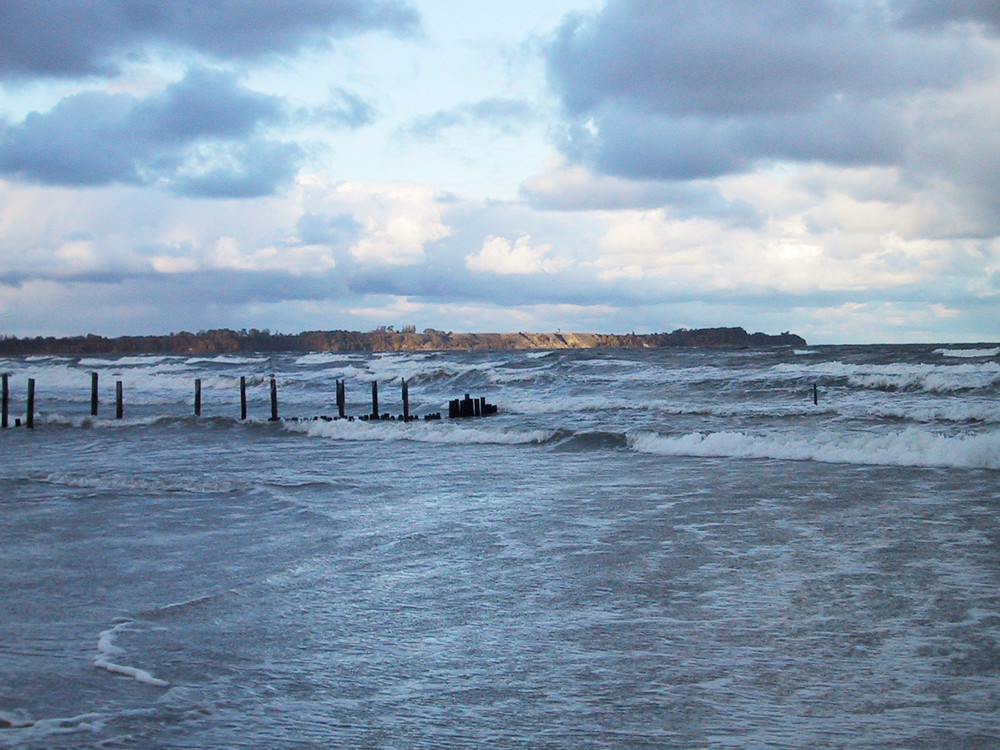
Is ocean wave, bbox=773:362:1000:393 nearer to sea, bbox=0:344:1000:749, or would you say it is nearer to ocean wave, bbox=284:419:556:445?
sea, bbox=0:344:1000:749

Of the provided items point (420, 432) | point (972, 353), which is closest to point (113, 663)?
point (420, 432)

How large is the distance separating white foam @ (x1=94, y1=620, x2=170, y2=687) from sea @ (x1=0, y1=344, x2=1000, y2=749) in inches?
1.0

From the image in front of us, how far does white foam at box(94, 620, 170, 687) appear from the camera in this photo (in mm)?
5172

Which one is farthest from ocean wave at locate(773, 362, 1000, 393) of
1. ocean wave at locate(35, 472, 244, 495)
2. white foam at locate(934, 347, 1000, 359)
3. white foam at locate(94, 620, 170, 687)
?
white foam at locate(94, 620, 170, 687)

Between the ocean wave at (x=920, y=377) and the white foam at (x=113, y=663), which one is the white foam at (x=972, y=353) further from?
the white foam at (x=113, y=663)

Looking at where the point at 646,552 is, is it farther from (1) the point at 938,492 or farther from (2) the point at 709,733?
(1) the point at 938,492

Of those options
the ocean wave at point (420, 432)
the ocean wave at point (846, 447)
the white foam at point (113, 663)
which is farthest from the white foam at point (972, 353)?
the white foam at point (113, 663)

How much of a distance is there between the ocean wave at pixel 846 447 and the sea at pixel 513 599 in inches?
2.7

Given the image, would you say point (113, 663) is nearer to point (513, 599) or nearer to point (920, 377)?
point (513, 599)

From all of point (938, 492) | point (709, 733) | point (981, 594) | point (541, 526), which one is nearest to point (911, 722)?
point (709, 733)

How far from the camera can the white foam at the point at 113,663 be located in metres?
5.17

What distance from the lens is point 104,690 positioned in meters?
4.98

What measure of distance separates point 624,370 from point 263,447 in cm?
2999

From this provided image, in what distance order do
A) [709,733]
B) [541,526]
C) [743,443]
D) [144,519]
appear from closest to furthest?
[709,733] < [541,526] < [144,519] < [743,443]
